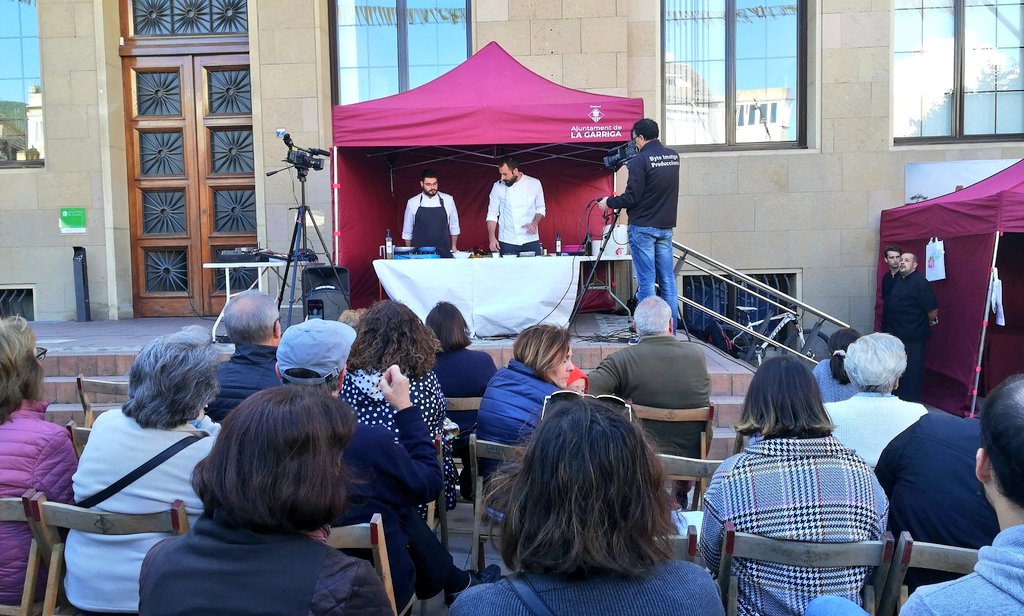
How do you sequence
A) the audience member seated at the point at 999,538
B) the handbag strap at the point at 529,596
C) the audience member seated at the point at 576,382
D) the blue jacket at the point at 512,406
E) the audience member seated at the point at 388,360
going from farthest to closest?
the audience member seated at the point at 576,382 → the blue jacket at the point at 512,406 → the audience member seated at the point at 388,360 → the handbag strap at the point at 529,596 → the audience member seated at the point at 999,538

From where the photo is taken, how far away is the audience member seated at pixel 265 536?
1.32 m

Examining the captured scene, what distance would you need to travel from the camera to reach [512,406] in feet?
10.1

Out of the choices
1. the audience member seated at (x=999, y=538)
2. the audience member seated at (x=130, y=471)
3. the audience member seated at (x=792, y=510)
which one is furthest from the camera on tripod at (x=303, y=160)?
the audience member seated at (x=999, y=538)

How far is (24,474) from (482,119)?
473 cm

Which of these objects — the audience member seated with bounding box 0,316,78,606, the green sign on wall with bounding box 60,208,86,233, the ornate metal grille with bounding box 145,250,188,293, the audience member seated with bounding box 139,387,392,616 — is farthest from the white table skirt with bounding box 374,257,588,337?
the audience member seated with bounding box 139,387,392,616

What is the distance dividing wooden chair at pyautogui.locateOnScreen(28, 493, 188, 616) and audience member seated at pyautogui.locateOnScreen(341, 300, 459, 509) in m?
0.76

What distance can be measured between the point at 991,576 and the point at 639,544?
49 cm

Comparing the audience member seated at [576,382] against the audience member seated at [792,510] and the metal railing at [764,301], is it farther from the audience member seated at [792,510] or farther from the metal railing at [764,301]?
the metal railing at [764,301]

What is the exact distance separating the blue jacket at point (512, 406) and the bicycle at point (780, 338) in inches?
196

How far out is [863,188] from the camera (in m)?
8.69

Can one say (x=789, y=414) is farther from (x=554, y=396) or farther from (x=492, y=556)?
(x=492, y=556)

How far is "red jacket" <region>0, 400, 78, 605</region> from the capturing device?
89.9 inches

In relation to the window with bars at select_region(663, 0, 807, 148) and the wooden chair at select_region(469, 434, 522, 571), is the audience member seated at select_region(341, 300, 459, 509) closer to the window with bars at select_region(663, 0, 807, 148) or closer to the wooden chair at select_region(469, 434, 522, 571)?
the wooden chair at select_region(469, 434, 522, 571)

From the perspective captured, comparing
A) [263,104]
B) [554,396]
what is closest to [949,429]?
[554,396]
